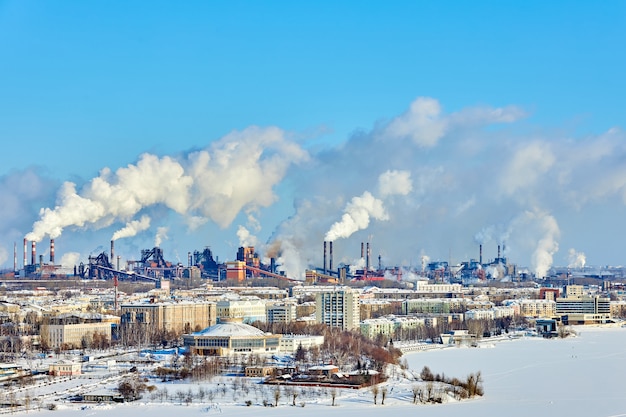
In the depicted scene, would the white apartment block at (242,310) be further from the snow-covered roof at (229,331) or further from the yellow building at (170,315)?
the snow-covered roof at (229,331)

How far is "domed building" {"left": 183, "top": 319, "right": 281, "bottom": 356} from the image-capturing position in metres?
30.8

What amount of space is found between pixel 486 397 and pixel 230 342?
971 cm

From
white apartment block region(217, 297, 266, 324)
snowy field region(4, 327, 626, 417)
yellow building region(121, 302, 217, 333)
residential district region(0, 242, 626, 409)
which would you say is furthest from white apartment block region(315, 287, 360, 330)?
snowy field region(4, 327, 626, 417)

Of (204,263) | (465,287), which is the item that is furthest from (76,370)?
(465,287)

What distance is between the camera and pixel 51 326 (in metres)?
36.3

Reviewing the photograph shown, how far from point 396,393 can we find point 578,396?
139 inches

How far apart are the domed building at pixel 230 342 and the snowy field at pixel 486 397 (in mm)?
3761

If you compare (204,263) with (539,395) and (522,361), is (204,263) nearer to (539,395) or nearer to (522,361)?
(522,361)

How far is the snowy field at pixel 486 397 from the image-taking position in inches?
824

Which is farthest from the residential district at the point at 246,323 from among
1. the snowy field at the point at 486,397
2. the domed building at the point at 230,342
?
the snowy field at the point at 486,397

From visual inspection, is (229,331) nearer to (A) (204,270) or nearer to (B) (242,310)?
(B) (242,310)

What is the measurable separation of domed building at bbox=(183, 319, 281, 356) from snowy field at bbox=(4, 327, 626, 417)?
148 inches

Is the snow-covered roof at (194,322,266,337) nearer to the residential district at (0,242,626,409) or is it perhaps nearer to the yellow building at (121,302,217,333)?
the residential district at (0,242,626,409)

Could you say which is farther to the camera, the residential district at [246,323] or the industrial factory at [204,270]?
the industrial factory at [204,270]
